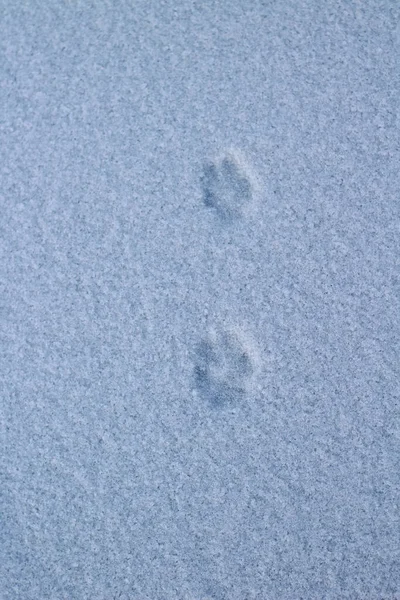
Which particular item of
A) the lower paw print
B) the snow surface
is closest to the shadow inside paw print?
the snow surface

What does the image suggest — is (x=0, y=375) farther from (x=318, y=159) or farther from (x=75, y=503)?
(x=318, y=159)

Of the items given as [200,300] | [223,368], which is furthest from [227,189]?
[223,368]

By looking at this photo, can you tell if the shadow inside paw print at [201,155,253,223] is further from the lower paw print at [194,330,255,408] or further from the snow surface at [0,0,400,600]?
the lower paw print at [194,330,255,408]

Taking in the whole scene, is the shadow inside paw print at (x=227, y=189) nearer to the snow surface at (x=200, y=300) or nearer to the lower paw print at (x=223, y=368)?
the snow surface at (x=200, y=300)

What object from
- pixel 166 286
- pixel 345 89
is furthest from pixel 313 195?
pixel 166 286

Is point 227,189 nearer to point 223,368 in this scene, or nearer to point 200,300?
point 200,300

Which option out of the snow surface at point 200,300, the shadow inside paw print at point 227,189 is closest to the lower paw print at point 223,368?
the snow surface at point 200,300
